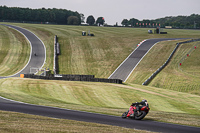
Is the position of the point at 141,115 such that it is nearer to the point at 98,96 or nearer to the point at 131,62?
the point at 98,96

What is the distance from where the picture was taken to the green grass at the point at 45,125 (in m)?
14.7

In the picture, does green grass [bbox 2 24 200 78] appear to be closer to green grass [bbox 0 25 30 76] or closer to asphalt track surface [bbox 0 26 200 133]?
green grass [bbox 0 25 30 76]

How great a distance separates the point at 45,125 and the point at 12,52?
6664cm

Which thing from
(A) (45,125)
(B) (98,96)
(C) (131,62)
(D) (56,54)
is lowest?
(B) (98,96)

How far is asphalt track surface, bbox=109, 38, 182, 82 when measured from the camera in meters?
60.1

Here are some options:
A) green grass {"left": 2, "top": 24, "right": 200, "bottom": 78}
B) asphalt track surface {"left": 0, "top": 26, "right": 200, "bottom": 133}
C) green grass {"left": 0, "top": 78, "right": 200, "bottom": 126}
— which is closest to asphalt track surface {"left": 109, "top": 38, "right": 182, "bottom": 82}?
green grass {"left": 2, "top": 24, "right": 200, "bottom": 78}

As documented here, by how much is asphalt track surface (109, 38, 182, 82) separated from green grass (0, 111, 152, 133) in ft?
131

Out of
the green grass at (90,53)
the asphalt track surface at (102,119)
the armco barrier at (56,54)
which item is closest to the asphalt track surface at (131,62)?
the green grass at (90,53)

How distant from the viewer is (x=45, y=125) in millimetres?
15797

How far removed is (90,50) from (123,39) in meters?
18.6

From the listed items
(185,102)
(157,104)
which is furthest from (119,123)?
(185,102)

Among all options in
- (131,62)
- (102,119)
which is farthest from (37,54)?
(102,119)

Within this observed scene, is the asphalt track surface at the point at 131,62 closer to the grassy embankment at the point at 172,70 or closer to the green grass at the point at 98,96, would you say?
the grassy embankment at the point at 172,70

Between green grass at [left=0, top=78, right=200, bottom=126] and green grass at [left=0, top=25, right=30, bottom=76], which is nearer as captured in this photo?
green grass at [left=0, top=78, right=200, bottom=126]
